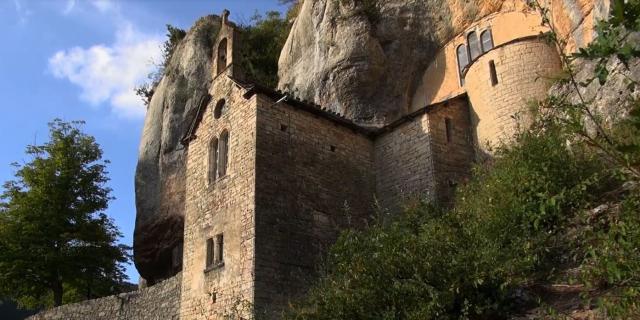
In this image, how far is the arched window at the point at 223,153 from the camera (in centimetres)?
1635

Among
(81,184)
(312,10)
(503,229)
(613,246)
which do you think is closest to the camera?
(613,246)

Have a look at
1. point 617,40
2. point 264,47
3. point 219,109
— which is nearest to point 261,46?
point 264,47

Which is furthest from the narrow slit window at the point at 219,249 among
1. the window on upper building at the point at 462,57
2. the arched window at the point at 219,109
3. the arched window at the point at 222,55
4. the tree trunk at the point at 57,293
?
the tree trunk at the point at 57,293

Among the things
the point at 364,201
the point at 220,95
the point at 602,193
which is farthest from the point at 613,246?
the point at 220,95

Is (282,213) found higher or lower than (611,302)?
higher

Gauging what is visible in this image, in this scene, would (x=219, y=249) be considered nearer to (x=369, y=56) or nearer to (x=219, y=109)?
(x=219, y=109)

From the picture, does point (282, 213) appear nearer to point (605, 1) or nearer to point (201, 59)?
point (605, 1)

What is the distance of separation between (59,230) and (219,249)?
36.9ft

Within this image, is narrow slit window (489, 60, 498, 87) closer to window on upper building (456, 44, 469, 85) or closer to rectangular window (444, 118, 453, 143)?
rectangular window (444, 118, 453, 143)

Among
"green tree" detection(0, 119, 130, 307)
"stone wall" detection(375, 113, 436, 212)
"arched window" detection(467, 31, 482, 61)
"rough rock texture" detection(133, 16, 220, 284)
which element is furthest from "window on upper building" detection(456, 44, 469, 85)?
"green tree" detection(0, 119, 130, 307)

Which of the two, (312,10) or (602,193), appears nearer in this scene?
(602,193)

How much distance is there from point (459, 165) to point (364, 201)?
111 inches

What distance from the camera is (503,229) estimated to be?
10102 mm

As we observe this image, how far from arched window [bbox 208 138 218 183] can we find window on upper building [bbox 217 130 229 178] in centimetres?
25
